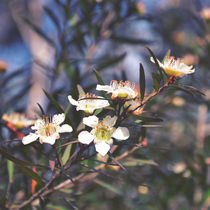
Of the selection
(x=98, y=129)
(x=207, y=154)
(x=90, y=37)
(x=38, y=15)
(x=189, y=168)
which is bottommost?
(x=207, y=154)

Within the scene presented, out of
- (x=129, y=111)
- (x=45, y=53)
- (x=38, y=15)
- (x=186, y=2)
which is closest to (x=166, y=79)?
(x=129, y=111)

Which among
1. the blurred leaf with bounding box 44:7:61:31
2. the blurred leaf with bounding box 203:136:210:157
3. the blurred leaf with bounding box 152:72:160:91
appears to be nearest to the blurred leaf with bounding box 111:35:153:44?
the blurred leaf with bounding box 44:7:61:31

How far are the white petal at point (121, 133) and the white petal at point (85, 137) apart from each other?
0.18 feet

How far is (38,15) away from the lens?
10.6ft

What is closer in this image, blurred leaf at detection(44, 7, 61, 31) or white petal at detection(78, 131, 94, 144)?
white petal at detection(78, 131, 94, 144)

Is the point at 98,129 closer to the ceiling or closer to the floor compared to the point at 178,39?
closer to the ceiling

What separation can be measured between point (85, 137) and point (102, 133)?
50 millimetres

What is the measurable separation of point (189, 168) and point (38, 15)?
265 cm

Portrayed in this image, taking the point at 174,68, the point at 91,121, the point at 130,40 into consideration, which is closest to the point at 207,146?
the point at 130,40

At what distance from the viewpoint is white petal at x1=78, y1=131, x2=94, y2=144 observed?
0.59m

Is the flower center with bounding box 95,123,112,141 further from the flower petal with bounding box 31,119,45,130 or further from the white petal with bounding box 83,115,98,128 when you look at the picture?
the flower petal with bounding box 31,119,45,130

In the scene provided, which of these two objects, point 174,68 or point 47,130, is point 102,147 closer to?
point 47,130

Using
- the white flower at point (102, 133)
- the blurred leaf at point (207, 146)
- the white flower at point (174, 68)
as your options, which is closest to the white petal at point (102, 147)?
the white flower at point (102, 133)

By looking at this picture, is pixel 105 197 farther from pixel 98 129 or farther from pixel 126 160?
pixel 98 129
